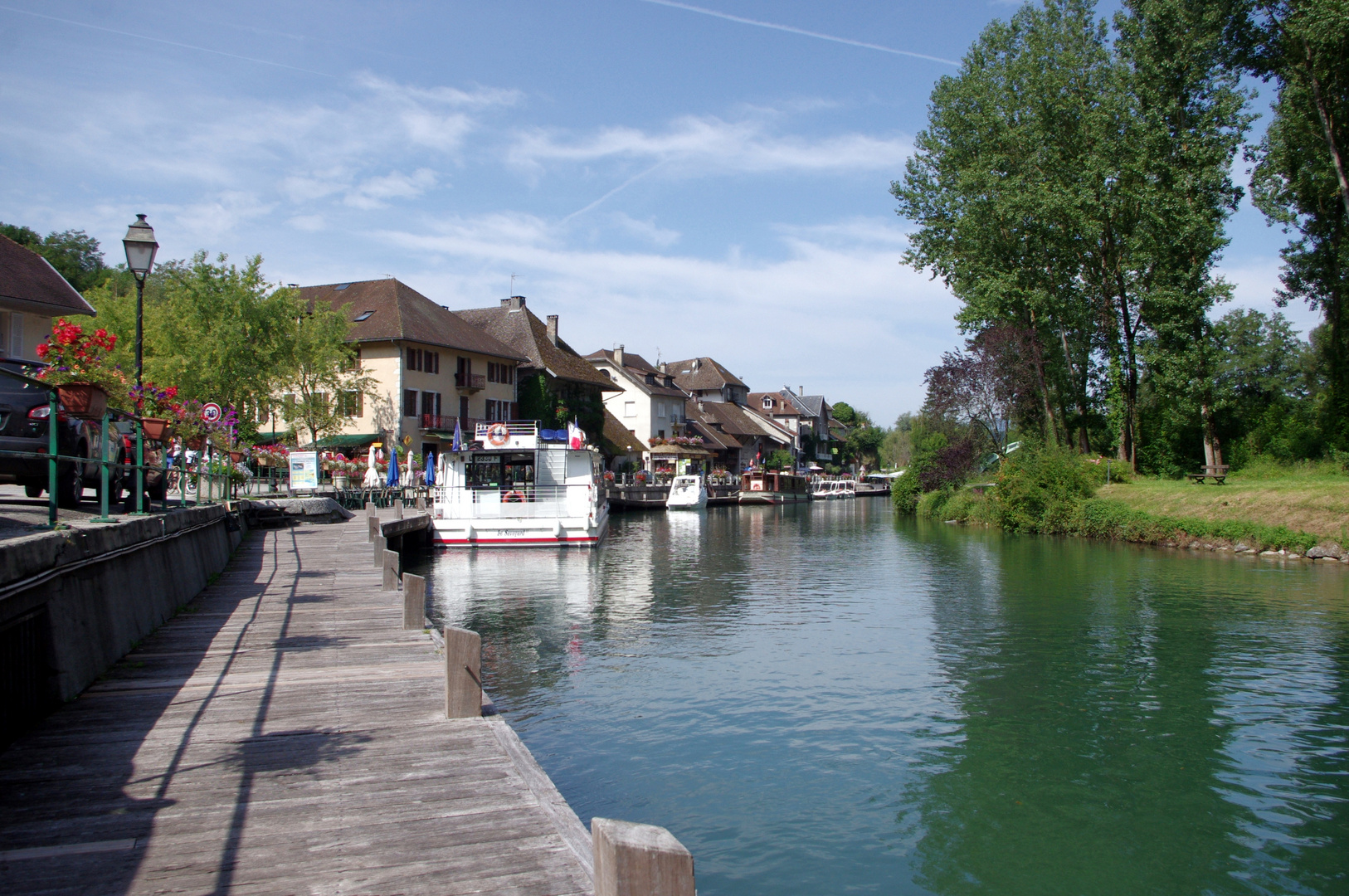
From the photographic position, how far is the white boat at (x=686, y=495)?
62125 mm

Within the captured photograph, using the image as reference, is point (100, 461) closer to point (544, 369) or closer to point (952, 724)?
point (952, 724)

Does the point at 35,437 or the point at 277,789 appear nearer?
the point at 277,789

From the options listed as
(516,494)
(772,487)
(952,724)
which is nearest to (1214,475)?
(516,494)

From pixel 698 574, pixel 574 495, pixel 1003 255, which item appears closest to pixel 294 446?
pixel 574 495

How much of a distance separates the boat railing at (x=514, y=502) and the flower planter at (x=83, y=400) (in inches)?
830

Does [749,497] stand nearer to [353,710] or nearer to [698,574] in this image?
[698,574]

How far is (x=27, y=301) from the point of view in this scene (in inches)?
1133

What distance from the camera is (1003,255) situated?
4028 centimetres

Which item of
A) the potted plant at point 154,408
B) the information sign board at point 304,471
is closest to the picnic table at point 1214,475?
the information sign board at point 304,471

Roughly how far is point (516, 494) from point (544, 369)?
1207 inches

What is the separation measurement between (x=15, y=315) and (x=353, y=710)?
29.3 m

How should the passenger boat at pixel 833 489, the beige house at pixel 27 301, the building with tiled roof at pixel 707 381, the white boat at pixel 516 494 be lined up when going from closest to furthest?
the beige house at pixel 27 301 → the white boat at pixel 516 494 → the passenger boat at pixel 833 489 → the building with tiled roof at pixel 707 381

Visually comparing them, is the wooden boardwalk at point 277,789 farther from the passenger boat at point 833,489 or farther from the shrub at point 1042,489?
the passenger boat at point 833,489

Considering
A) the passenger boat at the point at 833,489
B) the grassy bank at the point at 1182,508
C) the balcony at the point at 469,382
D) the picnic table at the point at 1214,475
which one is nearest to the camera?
the grassy bank at the point at 1182,508
